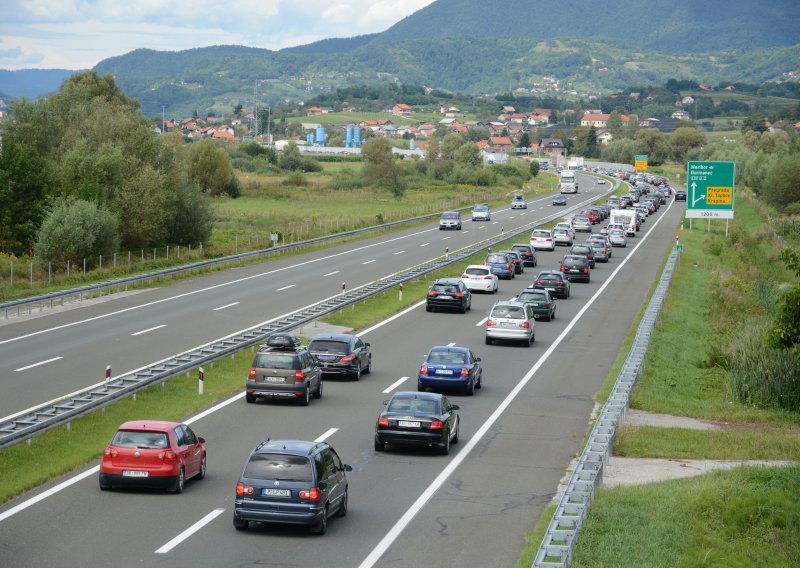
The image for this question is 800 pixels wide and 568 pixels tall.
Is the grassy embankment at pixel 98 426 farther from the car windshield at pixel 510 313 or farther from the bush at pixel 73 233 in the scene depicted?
the bush at pixel 73 233

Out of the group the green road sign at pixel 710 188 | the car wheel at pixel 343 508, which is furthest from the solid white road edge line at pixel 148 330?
the green road sign at pixel 710 188

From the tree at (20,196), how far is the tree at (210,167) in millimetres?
50879

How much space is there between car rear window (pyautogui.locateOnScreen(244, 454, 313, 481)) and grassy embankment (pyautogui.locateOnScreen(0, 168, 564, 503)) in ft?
14.8

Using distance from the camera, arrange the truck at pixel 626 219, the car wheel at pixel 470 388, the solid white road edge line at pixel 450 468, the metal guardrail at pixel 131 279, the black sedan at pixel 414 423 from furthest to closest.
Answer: the truck at pixel 626 219, the metal guardrail at pixel 131 279, the car wheel at pixel 470 388, the black sedan at pixel 414 423, the solid white road edge line at pixel 450 468

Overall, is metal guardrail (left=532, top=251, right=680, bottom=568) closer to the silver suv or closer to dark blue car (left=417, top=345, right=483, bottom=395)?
dark blue car (left=417, top=345, right=483, bottom=395)

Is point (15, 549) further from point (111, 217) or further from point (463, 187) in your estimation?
point (463, 187)

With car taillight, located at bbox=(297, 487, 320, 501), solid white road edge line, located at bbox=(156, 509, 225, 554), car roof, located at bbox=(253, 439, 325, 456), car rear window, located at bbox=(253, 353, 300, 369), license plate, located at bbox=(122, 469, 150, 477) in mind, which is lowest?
Answer: solid white road edge line, located at bbox=(156, 509, 225, 554)

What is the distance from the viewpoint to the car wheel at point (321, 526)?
17.0 meters

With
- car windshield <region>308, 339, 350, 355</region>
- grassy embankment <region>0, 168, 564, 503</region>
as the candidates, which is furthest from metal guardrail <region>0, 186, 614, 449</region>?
car windshield <region>308, 339, 350, 355</region>

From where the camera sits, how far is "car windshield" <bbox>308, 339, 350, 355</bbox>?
32.1m

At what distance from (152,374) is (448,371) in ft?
22.9

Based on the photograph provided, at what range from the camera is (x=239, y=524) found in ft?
56.1

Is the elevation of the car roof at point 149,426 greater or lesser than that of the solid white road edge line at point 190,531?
greater

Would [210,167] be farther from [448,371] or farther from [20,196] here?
[448,371]
